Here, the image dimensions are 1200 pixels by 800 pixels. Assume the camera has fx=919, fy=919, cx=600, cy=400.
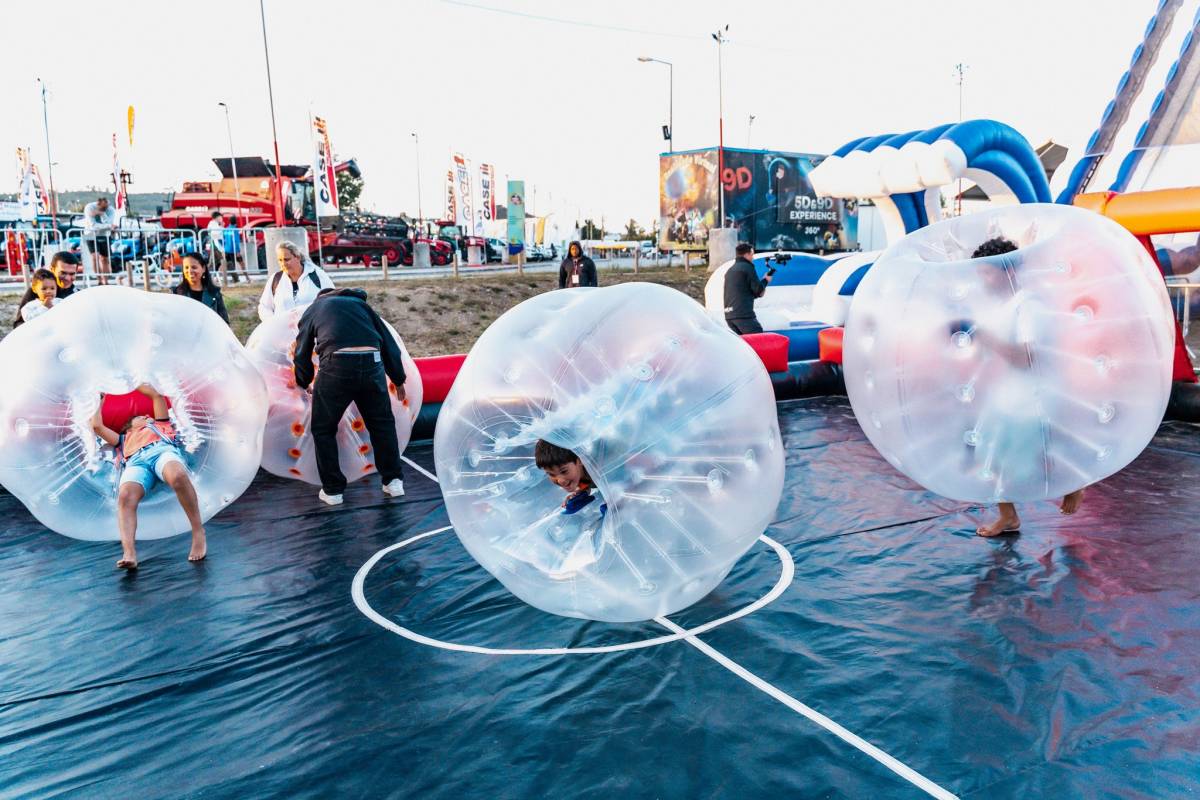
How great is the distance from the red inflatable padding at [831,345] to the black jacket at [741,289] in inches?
30.5

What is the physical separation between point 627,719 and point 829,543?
1970 mm

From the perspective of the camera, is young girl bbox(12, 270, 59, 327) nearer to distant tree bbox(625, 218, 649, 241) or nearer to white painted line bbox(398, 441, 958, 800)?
white painted line bbox(398, 441, 958, 800)

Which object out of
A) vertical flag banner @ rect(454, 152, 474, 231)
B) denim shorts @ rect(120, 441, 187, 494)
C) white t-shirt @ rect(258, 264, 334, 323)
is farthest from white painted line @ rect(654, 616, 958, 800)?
vertical flag banner @ rect(454, 152, 474, 231)

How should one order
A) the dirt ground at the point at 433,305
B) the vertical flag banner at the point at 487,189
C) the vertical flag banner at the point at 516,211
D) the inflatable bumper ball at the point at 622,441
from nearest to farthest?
the inflatable bumper ball at the point at 622,441
the dirt ground at the point at 433,305
the vertical flag banner at the point at 516,211
the vertical flag banner at the point at 487,189

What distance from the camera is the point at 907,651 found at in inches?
131

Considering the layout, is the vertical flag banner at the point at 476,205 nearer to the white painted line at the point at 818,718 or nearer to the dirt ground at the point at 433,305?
the dirt ground at the point at 433,305

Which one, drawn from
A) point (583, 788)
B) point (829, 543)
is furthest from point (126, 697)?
point (829, 543)

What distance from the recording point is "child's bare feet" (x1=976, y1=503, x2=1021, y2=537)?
4.56 m

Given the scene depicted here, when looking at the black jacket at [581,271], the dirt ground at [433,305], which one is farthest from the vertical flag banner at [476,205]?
the black jacket at [581,271]

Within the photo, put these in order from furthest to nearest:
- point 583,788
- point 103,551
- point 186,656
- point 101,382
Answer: point 103,551 → point 101,382 → point 186,656 → point 583,788

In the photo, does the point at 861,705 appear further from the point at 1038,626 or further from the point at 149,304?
the point at 149,304

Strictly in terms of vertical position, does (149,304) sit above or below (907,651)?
above

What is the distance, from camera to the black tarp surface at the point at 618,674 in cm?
265

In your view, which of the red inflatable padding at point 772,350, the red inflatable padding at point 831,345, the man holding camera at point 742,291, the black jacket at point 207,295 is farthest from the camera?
the man holding camera at point 742,291
